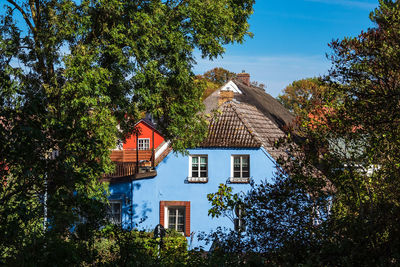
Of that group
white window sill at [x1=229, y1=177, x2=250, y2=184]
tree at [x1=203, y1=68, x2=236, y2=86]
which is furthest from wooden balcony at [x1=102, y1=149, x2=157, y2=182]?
tree at [x1=203, y1=68, x2=236, y2=86]

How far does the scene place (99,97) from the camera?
15.7 metres

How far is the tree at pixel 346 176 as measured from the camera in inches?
281

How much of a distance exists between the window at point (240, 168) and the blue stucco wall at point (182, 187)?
24cm

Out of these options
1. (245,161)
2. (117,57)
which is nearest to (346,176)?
(117,57)

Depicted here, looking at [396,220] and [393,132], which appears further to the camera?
[393,132]

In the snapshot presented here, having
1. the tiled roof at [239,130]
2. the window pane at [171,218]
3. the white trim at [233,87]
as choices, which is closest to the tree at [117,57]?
the tiled roof at [239,130]

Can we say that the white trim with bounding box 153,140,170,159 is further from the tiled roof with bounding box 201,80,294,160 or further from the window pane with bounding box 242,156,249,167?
the window pane with bounding box 242,156,249,167

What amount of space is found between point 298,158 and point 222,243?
211 centimetres

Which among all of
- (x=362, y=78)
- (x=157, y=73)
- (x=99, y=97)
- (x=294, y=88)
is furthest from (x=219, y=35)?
(x=294, y=88)

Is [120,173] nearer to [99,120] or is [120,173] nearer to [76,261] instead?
[99,120]

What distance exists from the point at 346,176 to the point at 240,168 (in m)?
16.3

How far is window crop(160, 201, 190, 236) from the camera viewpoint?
80.2 ft

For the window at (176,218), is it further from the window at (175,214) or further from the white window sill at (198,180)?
the white window sill at (198,180)

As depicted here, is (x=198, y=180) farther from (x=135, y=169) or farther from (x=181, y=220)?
(x=135, y=169)
